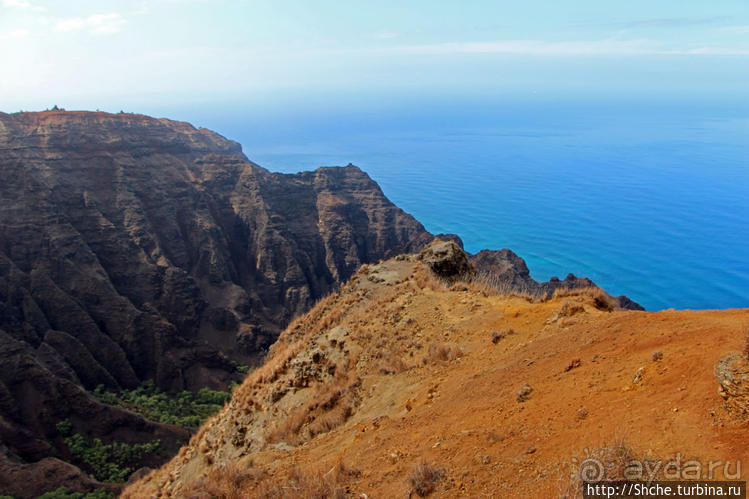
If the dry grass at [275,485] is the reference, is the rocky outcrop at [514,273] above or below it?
above

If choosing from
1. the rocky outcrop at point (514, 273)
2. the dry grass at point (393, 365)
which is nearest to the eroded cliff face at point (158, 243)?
the rocky outcrop at point (514, 273)

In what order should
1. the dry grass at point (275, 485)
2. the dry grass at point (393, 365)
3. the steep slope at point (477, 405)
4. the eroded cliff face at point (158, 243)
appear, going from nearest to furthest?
1. the steep slope at point (477, 405)
2. the dry grass at point (275, 485)
3. the dry grass at point (393, 365)
4. the eroded cliff face at point (158, 243)

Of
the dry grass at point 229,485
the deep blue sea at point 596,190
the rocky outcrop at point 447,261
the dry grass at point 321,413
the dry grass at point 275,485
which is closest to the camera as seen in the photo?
the dry grass at point 275,485

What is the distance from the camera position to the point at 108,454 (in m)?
23.1

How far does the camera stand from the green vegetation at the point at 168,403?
27953mm

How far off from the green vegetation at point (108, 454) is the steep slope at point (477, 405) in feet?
44.8

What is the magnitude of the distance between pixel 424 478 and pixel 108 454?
81.8 feet

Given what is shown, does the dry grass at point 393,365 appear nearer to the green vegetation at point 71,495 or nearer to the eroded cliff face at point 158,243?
the green vegetation at point 71,495

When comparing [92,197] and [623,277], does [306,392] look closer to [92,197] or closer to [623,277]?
[92,197]

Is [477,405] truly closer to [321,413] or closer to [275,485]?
[275,485]

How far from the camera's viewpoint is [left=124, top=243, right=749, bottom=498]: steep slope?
13.0 feet

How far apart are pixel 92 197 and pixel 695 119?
644 ft

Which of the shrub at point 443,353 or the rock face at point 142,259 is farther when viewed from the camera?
the rock face at point 142,259

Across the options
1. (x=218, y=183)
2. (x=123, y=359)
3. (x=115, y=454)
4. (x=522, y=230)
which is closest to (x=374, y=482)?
(x=115, y=454)
